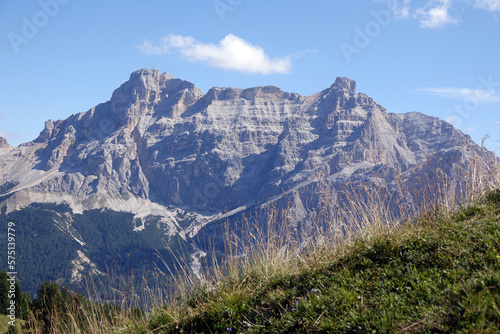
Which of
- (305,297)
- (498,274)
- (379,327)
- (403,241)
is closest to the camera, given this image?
(379,327)

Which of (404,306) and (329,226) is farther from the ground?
(329,226)

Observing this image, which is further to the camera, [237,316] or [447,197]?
[447,197]

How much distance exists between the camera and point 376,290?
17.5ft

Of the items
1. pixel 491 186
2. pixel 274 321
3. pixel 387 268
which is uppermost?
pixel 491 186

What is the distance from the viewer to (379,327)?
4.45 metres

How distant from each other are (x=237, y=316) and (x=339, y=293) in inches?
68.0

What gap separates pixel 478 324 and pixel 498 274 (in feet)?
3.73

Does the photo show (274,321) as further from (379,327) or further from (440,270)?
(440,270)

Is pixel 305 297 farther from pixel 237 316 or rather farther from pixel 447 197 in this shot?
pixel 447 197

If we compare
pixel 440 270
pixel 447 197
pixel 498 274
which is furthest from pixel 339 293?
pixel 447 197

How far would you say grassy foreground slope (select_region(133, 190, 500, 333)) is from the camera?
14.7 feet

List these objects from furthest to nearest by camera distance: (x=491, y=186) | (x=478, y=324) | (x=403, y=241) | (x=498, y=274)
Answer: (x=491, y=186), (x=403, y=241), (x=498, y=274), (x=478, y=324)

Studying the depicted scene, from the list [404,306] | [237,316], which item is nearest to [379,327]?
[404,306]

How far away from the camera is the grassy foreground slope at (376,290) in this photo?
4.48m
